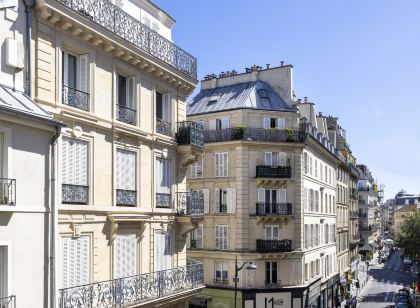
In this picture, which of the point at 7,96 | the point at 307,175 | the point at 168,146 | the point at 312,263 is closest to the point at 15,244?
the point at 7,96

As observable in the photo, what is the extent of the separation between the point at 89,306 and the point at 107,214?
265 centimetres

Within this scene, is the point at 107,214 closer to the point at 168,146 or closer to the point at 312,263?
the point at 168,146

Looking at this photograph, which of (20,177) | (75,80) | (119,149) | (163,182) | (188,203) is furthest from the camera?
(188,203)

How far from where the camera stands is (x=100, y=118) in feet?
49.3

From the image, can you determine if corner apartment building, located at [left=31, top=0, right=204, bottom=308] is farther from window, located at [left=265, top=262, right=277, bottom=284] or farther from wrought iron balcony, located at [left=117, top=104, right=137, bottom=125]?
window, located at [left=265, top=262, right=277, bottom=284]

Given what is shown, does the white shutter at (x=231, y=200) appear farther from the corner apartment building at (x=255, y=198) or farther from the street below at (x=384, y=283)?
the street below at (x=384, y=283)

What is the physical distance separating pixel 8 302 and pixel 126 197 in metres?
5.71

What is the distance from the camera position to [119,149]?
16109 millimetres

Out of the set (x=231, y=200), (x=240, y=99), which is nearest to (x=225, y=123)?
(x=240, y=99)

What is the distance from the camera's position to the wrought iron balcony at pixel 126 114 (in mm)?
16219

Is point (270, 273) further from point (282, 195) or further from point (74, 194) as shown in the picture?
point (74, 194)

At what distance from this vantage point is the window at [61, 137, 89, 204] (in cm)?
1366

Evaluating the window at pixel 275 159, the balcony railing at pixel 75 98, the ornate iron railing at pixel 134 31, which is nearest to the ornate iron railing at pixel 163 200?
the ornate iron railing at pixel 134 31

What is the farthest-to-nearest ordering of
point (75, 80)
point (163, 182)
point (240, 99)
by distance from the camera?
1. point (240, 99)
2. point (163, 182)
3. point (75, 80)
